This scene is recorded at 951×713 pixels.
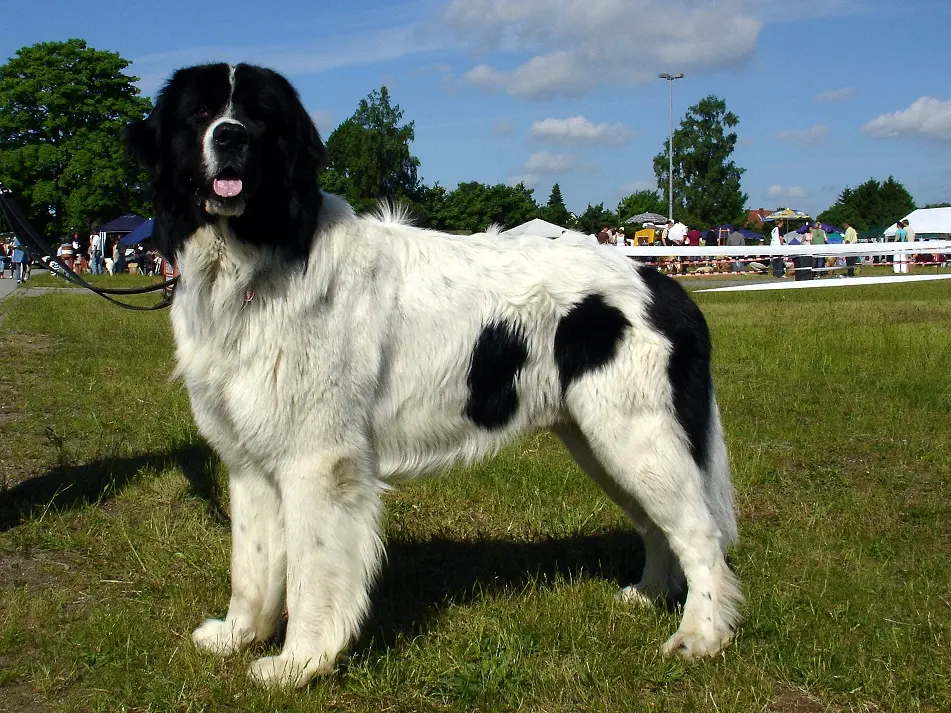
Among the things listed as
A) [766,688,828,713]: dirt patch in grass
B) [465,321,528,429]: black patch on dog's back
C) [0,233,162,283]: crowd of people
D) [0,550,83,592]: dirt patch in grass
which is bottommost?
[766,688,828,713]: dirt patch in grass

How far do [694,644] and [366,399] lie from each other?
1634mm

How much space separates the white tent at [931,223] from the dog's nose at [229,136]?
57079mm

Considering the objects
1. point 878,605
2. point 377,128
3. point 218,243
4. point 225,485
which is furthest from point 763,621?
point 377,128

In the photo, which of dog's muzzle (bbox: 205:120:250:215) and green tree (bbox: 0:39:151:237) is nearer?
dog's muzzle (bbox: 205:120:250:215)

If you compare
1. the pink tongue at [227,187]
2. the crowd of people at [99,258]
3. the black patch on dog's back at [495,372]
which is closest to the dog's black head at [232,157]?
the pink tongue at [227,187]

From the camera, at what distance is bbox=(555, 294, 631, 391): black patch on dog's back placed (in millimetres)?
3762

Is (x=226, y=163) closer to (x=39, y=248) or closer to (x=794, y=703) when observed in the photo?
(x=39, y=248)

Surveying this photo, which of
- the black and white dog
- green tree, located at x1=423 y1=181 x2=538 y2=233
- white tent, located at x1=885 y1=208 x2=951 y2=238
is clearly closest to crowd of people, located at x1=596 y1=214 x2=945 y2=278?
the black and white dog

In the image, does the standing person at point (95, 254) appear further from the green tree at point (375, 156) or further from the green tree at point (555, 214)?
the green tree at point (555, 214)

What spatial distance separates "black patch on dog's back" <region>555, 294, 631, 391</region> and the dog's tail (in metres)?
0.55

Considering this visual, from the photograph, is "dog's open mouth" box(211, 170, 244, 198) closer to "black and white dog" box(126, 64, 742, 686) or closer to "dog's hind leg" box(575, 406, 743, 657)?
"black and white dog" box(126, 64, 742, 686)

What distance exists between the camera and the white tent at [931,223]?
187 ft

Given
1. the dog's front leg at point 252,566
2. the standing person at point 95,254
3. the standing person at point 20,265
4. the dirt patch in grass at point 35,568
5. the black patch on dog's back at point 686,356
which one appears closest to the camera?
the dog's front leg at point 252,566

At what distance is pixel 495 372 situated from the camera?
3777 millimetres
